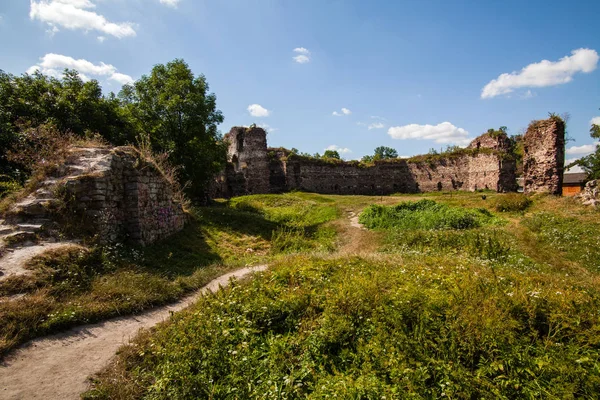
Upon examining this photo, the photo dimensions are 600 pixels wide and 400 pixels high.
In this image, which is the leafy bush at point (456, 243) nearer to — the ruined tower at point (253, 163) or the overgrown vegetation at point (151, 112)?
the overgrown vegetation at point (151, 112)

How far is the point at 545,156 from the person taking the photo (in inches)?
661

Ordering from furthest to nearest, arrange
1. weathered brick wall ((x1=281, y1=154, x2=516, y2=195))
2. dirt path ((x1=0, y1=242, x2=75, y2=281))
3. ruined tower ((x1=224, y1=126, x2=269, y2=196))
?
weathered brick wall ((x1=281, y1=154, x2=516, y2=195))
ruined tower ((x1=224, y1=126, x2=269, y2=196))
dirt path ((x1=0, y1=242, x2=75, y2=281))

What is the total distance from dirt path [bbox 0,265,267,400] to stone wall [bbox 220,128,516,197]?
904 inches

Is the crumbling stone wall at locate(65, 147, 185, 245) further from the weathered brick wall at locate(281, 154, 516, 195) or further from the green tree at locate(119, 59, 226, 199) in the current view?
the weathered brick wall at locate(281, 154, 516, 195)

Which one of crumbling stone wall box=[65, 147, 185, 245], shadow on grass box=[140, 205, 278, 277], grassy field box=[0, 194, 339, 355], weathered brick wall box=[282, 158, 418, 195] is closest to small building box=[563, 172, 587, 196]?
weathered brick wall box=[282, 158, 418, 195]

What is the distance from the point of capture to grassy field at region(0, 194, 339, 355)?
4.39 m

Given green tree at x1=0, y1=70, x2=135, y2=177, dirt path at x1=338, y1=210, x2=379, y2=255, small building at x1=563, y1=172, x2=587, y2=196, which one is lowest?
dirt path at x1=338, y1=210, x2=379, y2=255

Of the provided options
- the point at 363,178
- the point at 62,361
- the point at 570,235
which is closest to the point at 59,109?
the point at 62,361

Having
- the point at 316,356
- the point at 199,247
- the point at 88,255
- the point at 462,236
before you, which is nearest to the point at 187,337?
the point at 316,356

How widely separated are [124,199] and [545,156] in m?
20.5

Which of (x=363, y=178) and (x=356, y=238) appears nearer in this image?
(x=356, y=238)

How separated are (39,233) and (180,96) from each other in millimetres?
12908

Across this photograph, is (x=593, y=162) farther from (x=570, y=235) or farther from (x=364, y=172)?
(x=570, y=235)

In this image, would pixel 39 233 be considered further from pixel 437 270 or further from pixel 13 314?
pixel 437 270
